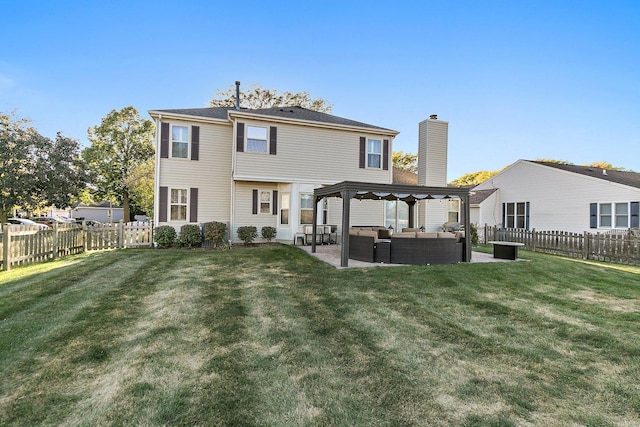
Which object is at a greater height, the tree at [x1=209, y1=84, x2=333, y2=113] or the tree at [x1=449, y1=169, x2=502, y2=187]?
the tree at [x1=209, y1=84, x2=333, y2=113]

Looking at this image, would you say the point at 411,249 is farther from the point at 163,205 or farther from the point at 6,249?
the point at 6,249

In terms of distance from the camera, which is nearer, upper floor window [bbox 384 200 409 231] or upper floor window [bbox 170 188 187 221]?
upper floor window [bbox 170 188 187 221]

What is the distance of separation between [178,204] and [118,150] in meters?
19.2

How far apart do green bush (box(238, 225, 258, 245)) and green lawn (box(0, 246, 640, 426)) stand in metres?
6.63

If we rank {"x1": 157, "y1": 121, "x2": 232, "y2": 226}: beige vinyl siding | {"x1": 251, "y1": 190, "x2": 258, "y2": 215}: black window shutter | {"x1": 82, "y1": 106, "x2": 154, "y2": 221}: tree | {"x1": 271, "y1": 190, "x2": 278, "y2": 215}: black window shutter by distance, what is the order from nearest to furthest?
{"x1": 157, "y1": 121, "x2": 232, "y2": 226}: beige vinyl siding, {"x1": 251, "y1": 190, "x2": 258, "y2": 215}: black window shutter, {"x1": 271, "y1": 190, "x2": 278, "y2": 215}: black window shutter, {"x1": 82, "y1": 106, "x2": 154, "y2": 221}: tree

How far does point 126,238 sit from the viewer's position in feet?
42.9

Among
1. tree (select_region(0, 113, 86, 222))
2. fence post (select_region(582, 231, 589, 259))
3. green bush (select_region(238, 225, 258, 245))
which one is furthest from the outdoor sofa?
tree (select_region(0, 113, 86, 222))

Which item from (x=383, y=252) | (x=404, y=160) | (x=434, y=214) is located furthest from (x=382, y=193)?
(x=404, y=160)

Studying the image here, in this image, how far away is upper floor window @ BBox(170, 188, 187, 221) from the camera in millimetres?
14039

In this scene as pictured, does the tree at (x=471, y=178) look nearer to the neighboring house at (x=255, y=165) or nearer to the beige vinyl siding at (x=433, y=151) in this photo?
the beige vinyl siding at (x=433, y=151)

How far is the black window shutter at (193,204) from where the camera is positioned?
14.2 m

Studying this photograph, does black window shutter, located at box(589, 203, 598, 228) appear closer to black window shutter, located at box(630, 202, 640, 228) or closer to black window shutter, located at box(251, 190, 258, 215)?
black window shutter, located at box(630, 202, 640, 228)

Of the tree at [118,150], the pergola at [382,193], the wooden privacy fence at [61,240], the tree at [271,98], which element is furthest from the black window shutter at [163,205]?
the tree at [271,98]

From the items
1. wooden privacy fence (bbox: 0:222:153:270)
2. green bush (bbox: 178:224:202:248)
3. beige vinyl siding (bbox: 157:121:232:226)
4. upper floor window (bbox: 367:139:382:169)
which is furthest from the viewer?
upper floor window (bbox: 367:139:382:169)
